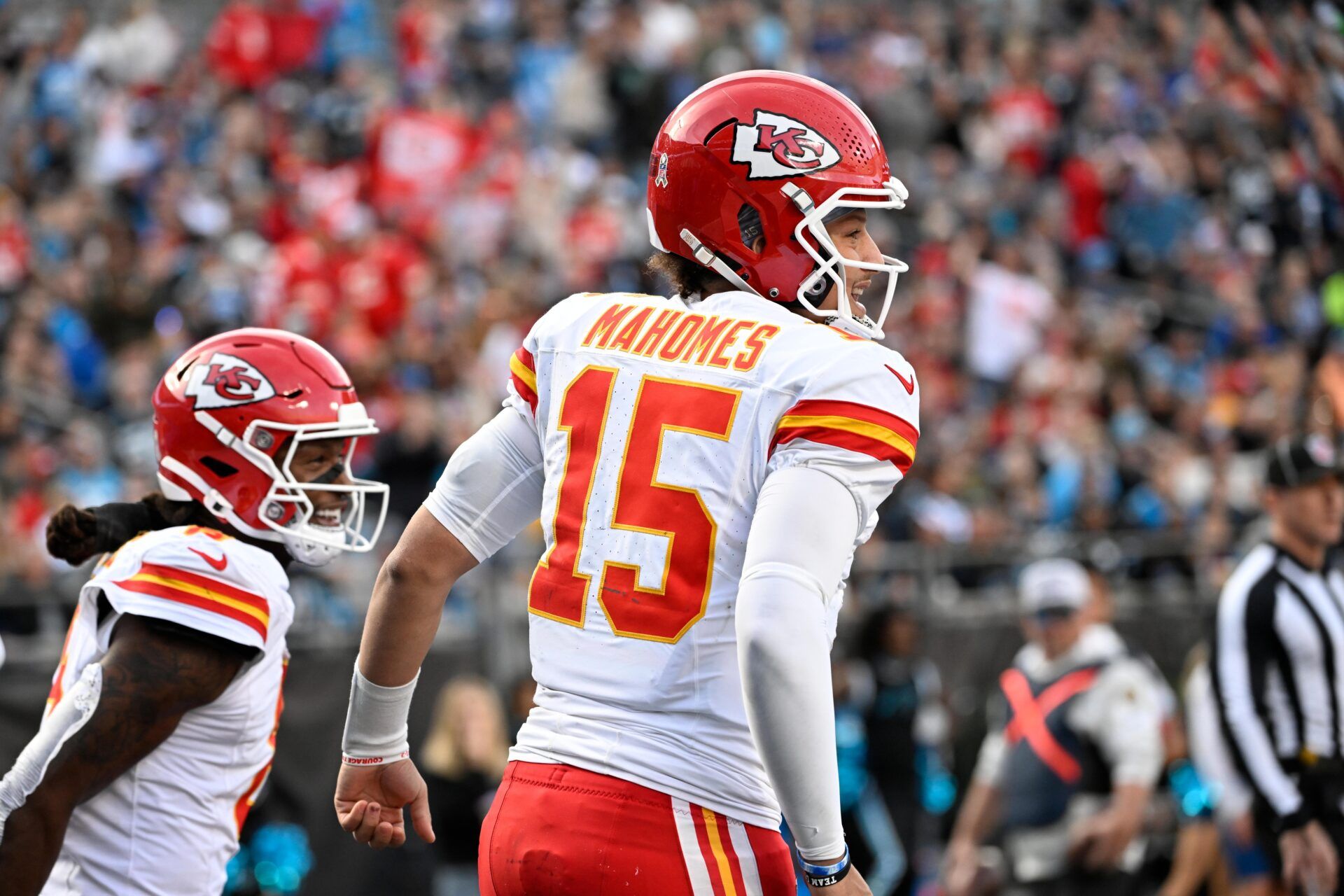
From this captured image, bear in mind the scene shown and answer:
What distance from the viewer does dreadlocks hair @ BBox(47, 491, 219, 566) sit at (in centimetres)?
358

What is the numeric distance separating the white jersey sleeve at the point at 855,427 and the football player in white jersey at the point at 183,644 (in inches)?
52.9

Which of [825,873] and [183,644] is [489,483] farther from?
[825,873]

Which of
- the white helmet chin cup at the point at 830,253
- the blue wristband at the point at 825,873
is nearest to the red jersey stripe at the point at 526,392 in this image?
the white helmet chin cup at the point at 830,253

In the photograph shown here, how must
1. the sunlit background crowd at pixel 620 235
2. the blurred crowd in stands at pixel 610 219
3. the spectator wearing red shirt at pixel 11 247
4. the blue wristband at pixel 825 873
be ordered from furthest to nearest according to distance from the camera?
the spectator wearing red shirt at pixel 11 247 < the blurred crowd in stands at pixel 610 219 < the sunlit background crowd at pixel 620 235 < the blue wristband at pixel 825 873

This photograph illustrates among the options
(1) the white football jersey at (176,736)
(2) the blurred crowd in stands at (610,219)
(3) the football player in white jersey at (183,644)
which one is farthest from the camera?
(2) the blurred crowd in stands at (610,219)

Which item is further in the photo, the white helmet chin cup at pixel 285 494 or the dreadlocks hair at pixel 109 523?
the white helmet chin cup at pixel 285 494

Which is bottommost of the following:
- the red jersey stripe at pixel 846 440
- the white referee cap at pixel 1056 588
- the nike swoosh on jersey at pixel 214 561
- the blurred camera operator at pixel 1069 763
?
the blurred camera operator at pixel 1069 763

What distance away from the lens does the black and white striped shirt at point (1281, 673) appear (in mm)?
5734

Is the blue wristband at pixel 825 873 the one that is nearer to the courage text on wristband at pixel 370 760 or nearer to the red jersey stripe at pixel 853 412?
the red jersey stripe at pixel 853 412

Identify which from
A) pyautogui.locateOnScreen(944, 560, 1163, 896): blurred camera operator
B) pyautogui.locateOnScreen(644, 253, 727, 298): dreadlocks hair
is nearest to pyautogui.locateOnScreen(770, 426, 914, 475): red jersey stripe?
pyautogui.locateOnScreen(644, 253, 727, 298): dreadlocks hair

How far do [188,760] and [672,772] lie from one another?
127cm

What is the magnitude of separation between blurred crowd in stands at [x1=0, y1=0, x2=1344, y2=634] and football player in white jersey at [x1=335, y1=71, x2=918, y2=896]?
18.5ft

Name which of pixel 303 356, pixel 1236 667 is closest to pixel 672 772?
pixel 303 356

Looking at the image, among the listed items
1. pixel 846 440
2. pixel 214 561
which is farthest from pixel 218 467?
pixel 846 440
